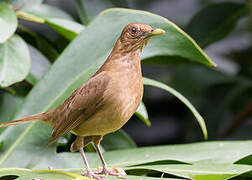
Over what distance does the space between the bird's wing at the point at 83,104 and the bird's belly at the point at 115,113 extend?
1.3 inches

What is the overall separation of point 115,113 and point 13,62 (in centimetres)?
90

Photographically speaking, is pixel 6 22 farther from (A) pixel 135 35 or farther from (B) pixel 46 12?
(A) pixel 135 35

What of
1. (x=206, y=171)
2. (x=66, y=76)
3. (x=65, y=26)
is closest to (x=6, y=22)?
(x=65, y=26)

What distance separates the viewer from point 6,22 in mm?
Result: 2410

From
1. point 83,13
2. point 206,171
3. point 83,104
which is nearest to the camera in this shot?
point 206,171

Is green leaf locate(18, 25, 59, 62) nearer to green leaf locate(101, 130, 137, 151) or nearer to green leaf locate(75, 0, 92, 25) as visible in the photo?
green leaf locate(75, 0, 92, 25)

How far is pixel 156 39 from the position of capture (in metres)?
2.30

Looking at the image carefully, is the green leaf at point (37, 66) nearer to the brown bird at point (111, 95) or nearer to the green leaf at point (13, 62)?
the green leaf at point (13, 62)

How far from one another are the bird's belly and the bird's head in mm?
185

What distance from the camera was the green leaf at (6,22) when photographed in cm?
231

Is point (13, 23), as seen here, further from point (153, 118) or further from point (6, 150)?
point (153, 118)

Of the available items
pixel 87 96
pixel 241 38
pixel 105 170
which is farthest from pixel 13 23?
pixel 241 38

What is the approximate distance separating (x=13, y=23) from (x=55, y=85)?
1.31ft

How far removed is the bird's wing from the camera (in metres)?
1.81
